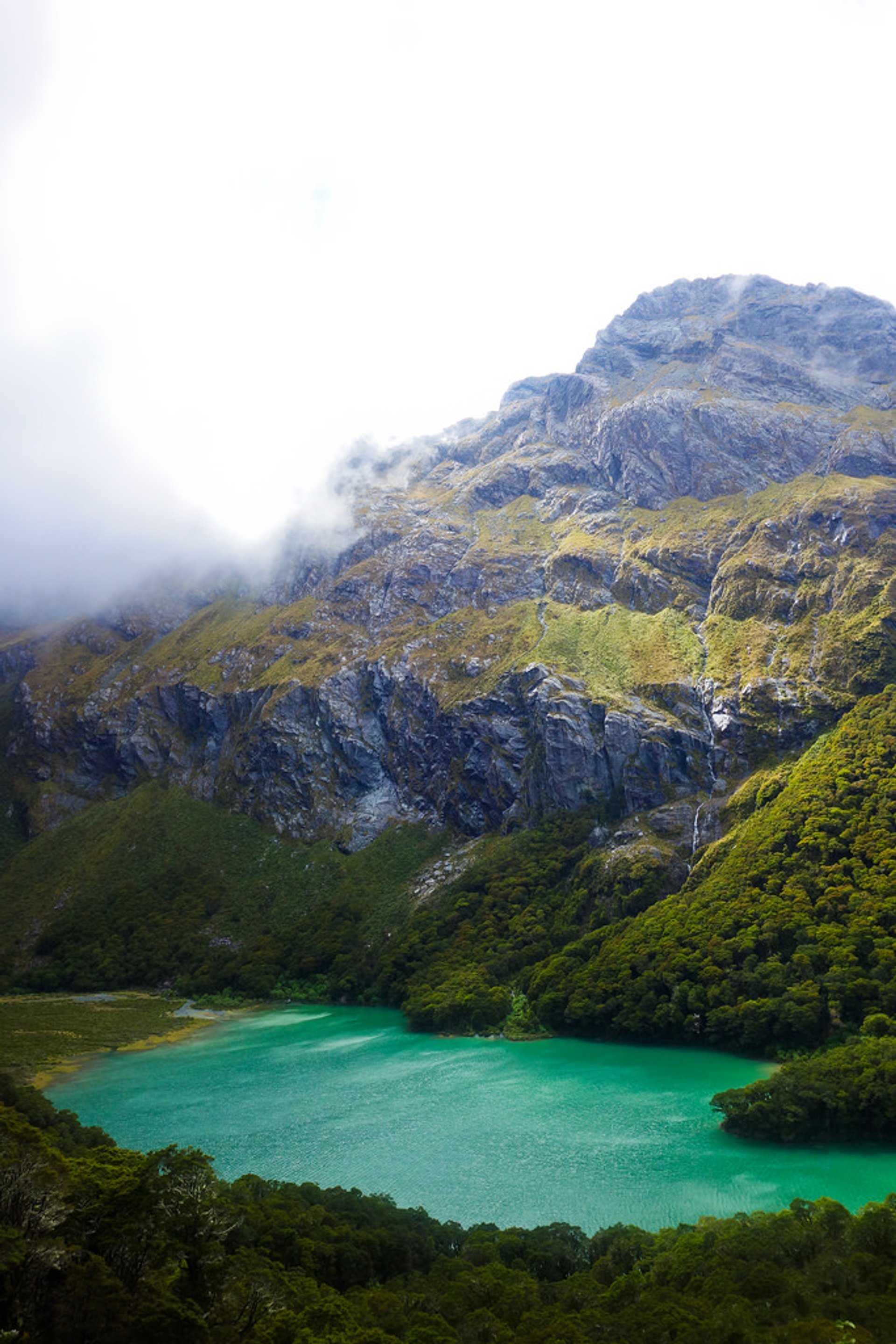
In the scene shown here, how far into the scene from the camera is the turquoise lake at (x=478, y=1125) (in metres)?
57.0

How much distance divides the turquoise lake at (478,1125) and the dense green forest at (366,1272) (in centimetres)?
Result: 1176

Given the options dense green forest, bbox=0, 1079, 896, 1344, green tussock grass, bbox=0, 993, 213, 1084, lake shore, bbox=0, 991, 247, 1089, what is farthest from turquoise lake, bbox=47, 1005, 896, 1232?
dense green forest, bbox=0, 1079, 896, 1344

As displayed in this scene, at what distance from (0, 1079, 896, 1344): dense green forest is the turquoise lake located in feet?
38.6

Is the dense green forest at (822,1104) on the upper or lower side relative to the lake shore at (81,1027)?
upper

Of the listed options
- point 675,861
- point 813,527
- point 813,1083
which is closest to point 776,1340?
point 813,1083

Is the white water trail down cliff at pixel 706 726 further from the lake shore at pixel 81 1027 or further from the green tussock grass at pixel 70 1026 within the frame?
the green tussock grass at pixel 70 1026

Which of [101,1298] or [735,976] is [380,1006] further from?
[101,1298]

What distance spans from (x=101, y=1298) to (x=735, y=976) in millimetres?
88306

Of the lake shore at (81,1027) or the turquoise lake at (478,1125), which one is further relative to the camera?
the lake shore at (81,1027)

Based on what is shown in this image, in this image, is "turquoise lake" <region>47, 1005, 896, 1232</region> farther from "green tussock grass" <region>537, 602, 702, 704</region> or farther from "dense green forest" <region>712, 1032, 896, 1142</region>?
"green tussock grass" <region>537, 602, 702, 704</region>

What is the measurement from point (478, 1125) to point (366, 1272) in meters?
34.5

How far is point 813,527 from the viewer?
623 feet

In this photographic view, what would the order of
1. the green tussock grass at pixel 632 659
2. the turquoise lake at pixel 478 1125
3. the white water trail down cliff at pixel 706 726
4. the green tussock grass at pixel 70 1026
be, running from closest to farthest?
the turquoise lake at pixel 478 1125 < the green tussock grass at pixel 70 1026 < the white water trail down cliff at pixel 706 726 < the green tussock grass at pixel 632 659

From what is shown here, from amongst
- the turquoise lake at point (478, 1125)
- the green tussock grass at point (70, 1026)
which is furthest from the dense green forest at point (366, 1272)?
the green tussock grass at point (70, 1026)
